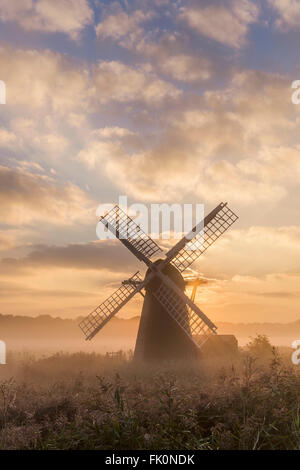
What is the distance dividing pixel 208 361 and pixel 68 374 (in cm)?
720

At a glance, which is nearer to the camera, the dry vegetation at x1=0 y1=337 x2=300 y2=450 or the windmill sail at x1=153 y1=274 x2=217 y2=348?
the dry vegetation at x1=0 y1=337 x2=300 y2=450

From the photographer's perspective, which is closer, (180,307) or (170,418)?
(170,418)

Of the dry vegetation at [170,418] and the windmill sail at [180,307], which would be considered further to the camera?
the windmill sail at [180,307]

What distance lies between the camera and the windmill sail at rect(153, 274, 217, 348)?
20703mm

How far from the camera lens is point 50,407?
9.43 meters

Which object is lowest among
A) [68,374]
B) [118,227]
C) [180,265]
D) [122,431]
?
[68,374]

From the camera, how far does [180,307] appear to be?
68.0ft

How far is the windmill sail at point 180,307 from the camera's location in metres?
20.7
